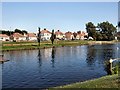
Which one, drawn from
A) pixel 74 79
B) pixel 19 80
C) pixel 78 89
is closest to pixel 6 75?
pixel 19 80

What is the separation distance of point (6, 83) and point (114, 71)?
15256mm

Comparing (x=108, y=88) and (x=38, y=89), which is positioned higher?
(x=108, y=88)

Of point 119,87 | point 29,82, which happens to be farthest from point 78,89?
point 29,82

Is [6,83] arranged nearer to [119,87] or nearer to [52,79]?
[52,79]

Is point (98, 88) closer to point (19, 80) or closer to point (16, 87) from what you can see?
point (16, 87)

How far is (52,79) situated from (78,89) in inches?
669

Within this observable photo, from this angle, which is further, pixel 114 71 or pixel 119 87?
pixel 114 71

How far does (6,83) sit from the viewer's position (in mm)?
35625

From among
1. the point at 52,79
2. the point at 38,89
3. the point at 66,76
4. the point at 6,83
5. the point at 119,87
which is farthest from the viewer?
the point at 66,76

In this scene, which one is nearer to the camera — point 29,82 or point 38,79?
point 29,82

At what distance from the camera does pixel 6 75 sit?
42531mm

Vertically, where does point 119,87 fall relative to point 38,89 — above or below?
above

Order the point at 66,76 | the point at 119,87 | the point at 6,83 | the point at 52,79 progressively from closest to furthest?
the point at 119,87 → the point at 6,83 → the point at 52,79 → the point at 66,76

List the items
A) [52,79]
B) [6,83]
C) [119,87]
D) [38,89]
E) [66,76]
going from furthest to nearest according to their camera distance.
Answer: [66,76]
[52,79]
[6,83]
[38,89]
[119,87]
